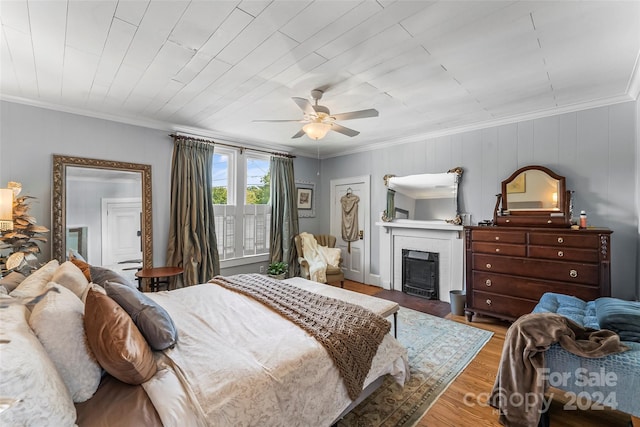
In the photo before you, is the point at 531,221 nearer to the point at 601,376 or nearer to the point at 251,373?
the point at 601,376

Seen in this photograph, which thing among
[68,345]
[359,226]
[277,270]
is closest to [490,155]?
[359,226]

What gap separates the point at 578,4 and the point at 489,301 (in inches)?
111

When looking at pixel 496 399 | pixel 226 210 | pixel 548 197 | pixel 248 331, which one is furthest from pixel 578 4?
pixel 226 210

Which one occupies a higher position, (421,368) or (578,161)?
(578,161)

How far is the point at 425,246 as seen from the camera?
4.39 metres

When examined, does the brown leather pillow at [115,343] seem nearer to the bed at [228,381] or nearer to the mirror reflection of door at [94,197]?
the bed at [228,381]

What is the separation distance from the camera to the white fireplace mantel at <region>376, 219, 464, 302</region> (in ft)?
13.3

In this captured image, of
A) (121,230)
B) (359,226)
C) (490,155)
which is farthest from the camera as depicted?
(359,226)

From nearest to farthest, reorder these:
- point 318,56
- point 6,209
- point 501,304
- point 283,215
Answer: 1. point 318,56
2. point 6,209
3. point 501,304
4. point 283,215

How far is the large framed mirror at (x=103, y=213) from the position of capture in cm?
308

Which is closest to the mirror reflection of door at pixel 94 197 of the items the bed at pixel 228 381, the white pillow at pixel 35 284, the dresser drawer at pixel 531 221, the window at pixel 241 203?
the window at pixel 241 203

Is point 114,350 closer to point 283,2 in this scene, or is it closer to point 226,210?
point 283,2

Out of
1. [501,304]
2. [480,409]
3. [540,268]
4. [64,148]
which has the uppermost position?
[64,148]

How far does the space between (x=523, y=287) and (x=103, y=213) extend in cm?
489
